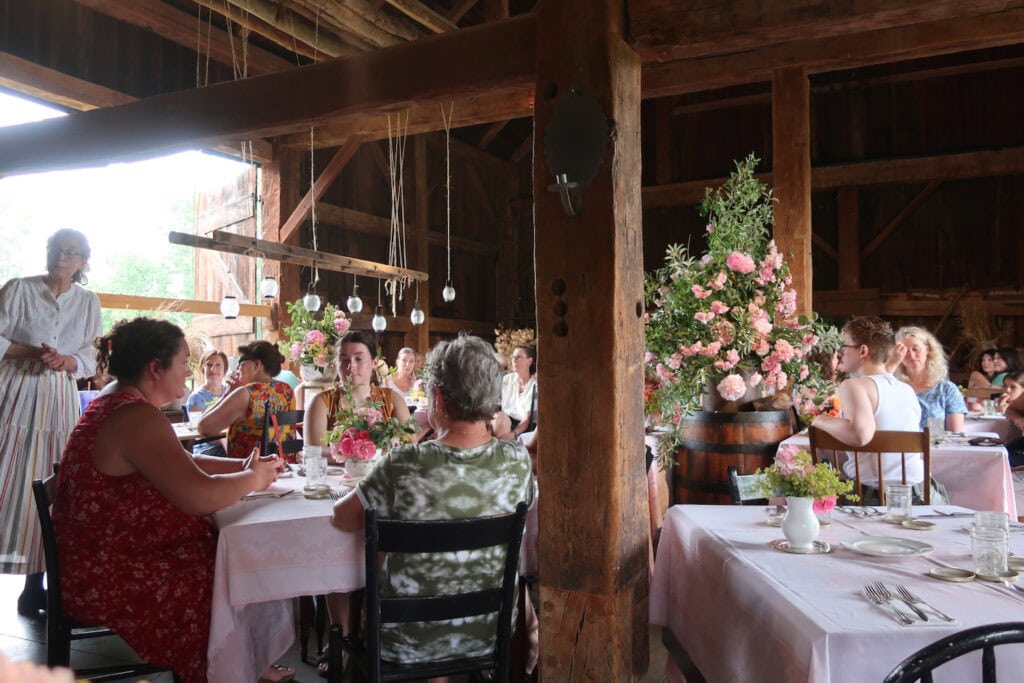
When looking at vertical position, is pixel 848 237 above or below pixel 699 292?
Answer: above

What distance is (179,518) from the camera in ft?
7.21

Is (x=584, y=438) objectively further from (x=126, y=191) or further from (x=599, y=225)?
(x=126, y=191)

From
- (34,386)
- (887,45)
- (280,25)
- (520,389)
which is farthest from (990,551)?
(280,25)

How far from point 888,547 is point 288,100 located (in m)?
2.82

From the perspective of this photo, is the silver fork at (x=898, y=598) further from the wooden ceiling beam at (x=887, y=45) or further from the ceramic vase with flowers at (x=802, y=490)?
the wooden ceiling beam at (x=887, y=45)

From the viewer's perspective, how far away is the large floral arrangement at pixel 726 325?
3.49 meters

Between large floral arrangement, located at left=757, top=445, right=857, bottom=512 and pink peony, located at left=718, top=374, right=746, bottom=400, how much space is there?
1275 millimetres

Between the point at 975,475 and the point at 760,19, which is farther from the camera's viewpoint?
the point at 975,475

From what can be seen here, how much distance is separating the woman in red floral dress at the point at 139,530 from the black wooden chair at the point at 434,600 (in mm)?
507

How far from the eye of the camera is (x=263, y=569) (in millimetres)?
2205

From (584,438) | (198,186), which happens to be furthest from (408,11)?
(584,438)

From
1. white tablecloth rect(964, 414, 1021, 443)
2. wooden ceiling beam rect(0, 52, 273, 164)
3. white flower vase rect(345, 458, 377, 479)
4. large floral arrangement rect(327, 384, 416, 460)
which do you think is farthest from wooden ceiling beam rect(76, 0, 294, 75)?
Answer: white tablecloth rect(964, 414, 1021, 443)

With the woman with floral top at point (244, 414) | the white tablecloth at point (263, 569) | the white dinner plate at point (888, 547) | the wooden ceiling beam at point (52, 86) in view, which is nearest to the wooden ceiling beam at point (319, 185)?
the wooden ceiling beam at point (52, 86)

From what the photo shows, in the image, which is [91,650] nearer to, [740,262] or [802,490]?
[802,490]
